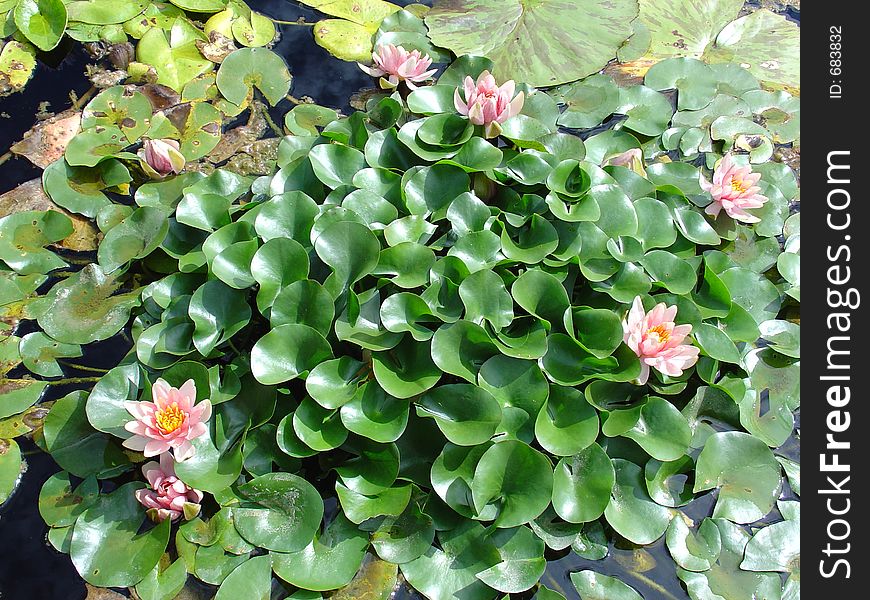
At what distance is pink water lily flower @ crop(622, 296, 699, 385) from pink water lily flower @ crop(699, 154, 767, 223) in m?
1.07

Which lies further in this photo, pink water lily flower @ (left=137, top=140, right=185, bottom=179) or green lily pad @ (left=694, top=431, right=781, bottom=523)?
pink water lily flower @ (left=137, top=140, right=185, bottom=179)

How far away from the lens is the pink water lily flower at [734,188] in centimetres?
340

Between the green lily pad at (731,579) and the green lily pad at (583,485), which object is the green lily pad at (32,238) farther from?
the green lily pad at (731,579)

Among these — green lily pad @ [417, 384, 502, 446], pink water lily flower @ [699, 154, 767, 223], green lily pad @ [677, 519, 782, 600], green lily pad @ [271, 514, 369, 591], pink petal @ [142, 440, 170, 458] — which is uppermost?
Answer: pink water lily flower @ [699, 154, 767, 223]

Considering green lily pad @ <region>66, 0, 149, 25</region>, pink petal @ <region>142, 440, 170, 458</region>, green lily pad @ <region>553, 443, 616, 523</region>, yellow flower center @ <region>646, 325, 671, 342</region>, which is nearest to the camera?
pink petal @ <region>142, 440, 170, 458</region>

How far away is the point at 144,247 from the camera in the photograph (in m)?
3.33

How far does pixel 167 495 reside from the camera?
256 centimetres

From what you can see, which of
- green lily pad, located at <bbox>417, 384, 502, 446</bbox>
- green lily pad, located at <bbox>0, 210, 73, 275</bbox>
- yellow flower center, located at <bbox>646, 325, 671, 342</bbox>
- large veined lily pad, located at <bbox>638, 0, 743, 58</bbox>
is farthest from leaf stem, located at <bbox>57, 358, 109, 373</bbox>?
large veined lily pad, located at <bbox>638, 0, 743, 58</bbox>

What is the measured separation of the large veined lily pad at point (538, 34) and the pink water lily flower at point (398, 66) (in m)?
0.43

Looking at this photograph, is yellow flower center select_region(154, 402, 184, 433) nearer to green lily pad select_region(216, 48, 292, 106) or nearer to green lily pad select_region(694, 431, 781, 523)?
green lily pad select_region(694, 431, 781, 523)

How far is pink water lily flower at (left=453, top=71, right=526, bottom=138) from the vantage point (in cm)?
335

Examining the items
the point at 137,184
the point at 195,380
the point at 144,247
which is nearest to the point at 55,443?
the point at 195,380

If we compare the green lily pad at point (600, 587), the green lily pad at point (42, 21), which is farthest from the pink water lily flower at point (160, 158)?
the green lily pad at point (600, 587)

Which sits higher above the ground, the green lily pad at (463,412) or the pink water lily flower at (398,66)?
the pink water lily flower at (398,66)
